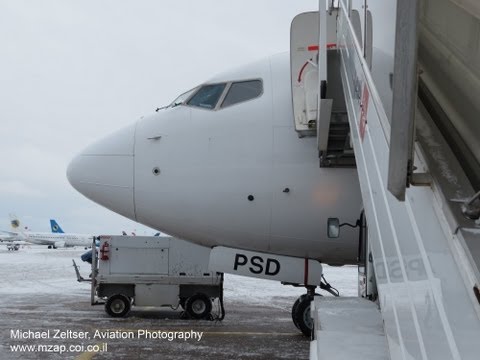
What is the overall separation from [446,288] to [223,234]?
5306mm

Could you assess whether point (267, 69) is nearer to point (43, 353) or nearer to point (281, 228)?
point (281, 228)

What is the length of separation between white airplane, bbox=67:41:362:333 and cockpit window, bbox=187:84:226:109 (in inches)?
0.9

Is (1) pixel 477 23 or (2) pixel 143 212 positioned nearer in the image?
(1) pixel 477 23

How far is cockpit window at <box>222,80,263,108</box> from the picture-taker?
689 cm

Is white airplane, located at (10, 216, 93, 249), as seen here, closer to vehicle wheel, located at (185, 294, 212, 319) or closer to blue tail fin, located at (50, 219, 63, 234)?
blue tail fin, located at (50, 219, 63, 234)

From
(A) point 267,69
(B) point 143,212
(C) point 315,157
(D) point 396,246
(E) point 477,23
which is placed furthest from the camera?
(A) point 267,69

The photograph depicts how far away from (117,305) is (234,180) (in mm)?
5364

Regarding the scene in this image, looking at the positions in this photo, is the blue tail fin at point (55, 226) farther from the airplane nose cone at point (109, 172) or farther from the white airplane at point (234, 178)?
the white airplane at point (234, 178)

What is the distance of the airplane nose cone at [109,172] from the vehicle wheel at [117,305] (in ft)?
13.0

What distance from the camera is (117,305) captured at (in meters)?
10.5

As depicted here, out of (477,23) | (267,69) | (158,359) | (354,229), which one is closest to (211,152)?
(267,69)

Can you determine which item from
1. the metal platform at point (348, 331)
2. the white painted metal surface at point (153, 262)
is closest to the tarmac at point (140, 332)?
the white painted metal surface at point (153, 262)

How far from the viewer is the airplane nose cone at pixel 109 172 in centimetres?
670

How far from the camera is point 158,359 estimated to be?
22.0 feet
